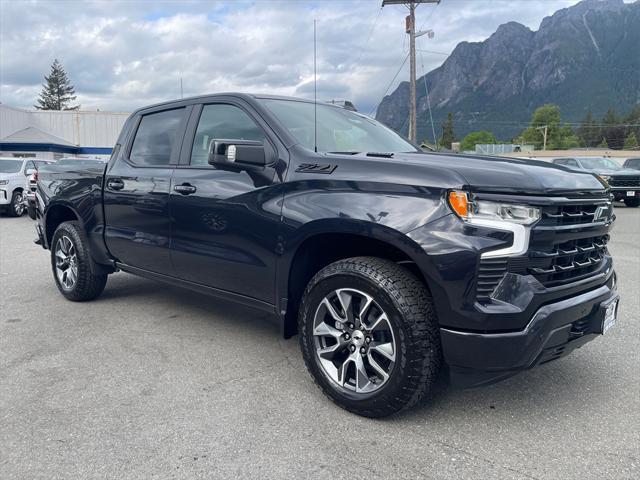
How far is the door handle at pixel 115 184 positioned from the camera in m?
4.56

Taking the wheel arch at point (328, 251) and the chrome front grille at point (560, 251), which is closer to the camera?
the chrome front grille at point (560, 251)

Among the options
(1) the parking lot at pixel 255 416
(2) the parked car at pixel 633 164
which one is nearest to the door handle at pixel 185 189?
(1) the parking lot at pixel 255 416

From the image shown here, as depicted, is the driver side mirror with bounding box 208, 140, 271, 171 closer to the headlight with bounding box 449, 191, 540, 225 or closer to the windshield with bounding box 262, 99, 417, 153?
the windshield with bounding box 262, 99, 417, 153

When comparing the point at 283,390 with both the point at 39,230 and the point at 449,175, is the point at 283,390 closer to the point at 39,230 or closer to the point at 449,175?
the point at 449,175

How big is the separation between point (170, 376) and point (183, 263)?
877 mm

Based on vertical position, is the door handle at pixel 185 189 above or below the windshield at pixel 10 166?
below

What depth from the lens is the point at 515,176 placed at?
263 cm

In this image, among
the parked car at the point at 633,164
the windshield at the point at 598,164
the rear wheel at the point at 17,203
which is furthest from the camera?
the parked car at the point at 633,164

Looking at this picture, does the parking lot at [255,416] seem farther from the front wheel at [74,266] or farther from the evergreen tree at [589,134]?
the evergreen tree at [589,134]

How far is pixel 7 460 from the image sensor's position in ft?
8.35

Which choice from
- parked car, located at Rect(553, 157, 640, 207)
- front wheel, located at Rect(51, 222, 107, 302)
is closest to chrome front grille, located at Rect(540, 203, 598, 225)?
front wheel, located at Rect(51, 222, 107, 302)

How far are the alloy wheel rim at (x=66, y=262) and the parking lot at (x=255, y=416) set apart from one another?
77 centimetres

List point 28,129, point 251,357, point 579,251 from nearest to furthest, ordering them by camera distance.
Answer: point 579,251
point 251,357
point 28,129

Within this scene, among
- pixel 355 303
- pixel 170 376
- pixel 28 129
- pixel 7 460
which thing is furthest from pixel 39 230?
pixel 28 129
